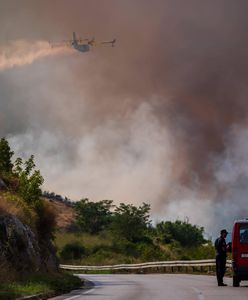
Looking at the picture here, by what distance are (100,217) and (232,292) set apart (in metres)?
103

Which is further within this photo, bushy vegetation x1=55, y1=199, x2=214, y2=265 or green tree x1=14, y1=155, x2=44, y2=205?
bushy vegetation x1=55, y1=199, x2=214, y2=265

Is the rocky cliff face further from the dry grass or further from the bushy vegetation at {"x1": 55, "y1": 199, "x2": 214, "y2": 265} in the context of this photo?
the dry grass

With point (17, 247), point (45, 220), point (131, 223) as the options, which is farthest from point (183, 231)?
point (17, 247)

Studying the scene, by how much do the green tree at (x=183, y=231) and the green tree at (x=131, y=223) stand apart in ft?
13.2

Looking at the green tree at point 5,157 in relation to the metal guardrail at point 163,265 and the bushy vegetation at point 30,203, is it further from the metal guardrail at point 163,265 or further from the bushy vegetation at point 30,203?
the metal guardrail at point 163,265

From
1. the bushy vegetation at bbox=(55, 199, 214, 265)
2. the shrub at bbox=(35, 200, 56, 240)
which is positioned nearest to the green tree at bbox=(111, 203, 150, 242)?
the bushy vegetation at bbox=(55, 199, 214, 265)

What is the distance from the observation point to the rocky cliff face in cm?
2761

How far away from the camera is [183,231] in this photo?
118 meters

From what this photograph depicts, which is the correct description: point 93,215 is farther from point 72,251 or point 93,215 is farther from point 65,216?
point 72,251

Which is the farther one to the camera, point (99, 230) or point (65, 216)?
point (65, 216)

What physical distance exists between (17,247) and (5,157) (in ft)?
57.6

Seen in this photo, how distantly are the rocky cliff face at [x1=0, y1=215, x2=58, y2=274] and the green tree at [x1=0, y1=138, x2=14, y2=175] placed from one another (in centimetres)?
1307

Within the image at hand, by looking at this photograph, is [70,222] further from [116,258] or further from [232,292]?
[232,292]

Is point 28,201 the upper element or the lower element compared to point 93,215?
lower
